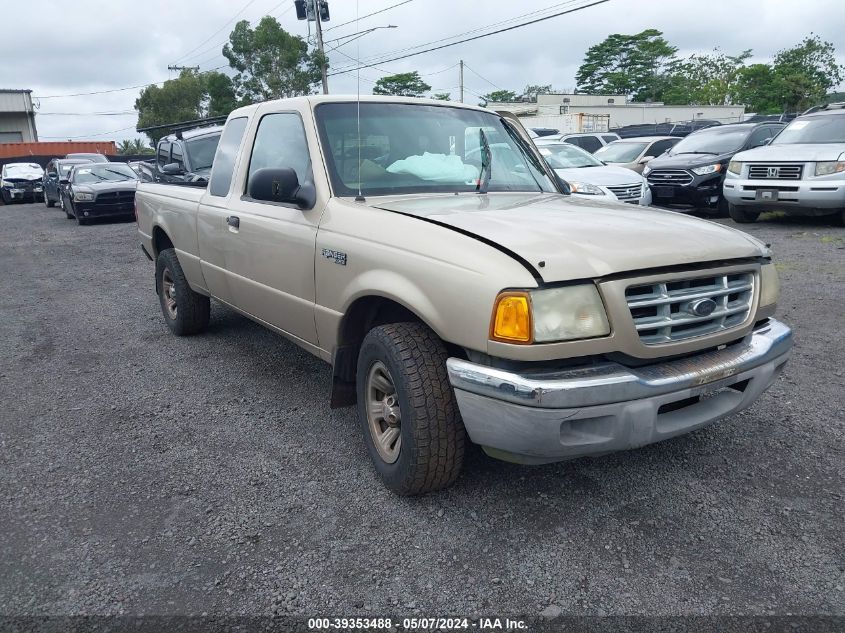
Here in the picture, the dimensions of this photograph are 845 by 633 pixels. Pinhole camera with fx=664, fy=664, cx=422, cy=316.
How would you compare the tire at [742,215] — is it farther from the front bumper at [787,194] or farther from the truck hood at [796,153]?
the truck hood at [796,153]

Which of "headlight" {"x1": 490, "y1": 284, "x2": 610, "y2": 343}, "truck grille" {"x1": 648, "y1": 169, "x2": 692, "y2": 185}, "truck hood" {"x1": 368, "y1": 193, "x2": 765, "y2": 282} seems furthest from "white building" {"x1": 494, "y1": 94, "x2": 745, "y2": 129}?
"headlight" {"x1": 490, "y1": 284, "x2": 610, "y2": 343}

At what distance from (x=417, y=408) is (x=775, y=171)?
931cm

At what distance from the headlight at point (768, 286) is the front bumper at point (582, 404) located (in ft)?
1.47

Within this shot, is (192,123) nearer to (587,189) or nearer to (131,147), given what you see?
(587,189)

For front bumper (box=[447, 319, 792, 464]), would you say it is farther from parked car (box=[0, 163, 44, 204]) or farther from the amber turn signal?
parked car (box=[0, 163, 44, 204])

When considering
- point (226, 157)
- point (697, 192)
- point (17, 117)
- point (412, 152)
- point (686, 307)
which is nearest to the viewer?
point (686, 307)

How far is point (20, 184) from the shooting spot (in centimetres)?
2500

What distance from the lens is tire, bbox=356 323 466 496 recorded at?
269 centimetres

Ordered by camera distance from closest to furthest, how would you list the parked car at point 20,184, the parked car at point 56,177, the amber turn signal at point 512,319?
the amber turn signal at point 512,319
the parked car at point 56,177
the parked car at point 20,184

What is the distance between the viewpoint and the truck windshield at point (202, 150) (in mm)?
8742

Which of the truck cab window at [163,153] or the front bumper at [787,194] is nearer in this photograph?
the front bumper at [787,194]

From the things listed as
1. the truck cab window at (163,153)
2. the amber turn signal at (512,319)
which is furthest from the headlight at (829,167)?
the truck cab window at (163,153)

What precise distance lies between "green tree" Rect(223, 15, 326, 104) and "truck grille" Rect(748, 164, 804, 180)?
32.6 meters

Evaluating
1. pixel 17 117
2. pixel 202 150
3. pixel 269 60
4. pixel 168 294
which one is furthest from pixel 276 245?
pixel 17 117
